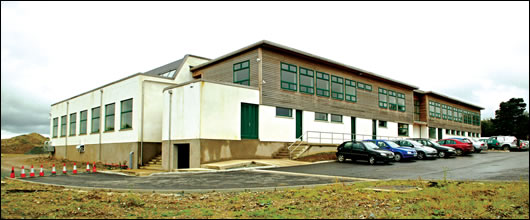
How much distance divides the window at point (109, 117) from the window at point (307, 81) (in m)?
15.0

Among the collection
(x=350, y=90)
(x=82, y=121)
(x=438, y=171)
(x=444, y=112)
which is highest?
(x=350, y=90)

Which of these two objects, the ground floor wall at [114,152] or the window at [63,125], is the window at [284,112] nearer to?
the ground floor wall at [114,152]

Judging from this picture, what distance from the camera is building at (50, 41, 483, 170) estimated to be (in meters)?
22.7

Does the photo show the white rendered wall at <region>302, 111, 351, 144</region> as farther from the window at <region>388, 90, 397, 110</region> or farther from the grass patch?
the grass patch

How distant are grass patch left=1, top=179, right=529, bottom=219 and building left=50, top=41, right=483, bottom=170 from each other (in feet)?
42.5

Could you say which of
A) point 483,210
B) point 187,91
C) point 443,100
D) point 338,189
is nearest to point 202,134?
point 187,91

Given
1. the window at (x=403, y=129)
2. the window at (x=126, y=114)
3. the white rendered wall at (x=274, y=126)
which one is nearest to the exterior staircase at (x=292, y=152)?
the white rendered wall at (x=274, y=126)

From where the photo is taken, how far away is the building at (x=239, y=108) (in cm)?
2274

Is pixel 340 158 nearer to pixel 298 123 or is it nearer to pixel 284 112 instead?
pixel 298 123

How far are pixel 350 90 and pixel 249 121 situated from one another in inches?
489

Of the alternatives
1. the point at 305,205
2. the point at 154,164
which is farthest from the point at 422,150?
the point at 305,205

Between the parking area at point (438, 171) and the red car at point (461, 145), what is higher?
the red car at point (461, 145)

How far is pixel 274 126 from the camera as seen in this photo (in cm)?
2575

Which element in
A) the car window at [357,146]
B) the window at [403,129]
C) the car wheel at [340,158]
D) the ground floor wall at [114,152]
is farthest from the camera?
the window at [403,129]
